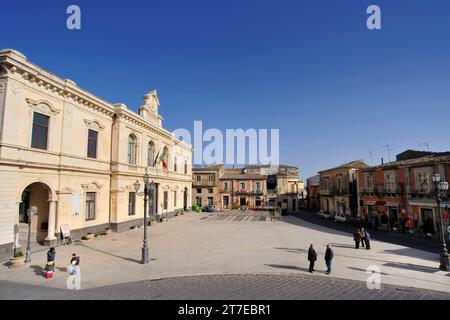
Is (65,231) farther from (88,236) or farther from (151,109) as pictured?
(151,109)

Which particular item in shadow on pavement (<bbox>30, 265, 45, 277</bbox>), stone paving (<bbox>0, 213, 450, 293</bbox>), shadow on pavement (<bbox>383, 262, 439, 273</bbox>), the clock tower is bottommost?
shadow on pavement (<bbox>383, 262, 439, 273</bbox>)

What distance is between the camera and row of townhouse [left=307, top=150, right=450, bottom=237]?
22078 millimetres

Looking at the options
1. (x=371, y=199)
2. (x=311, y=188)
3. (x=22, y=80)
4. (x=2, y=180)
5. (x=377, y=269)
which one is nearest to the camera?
(x=377, y=269)

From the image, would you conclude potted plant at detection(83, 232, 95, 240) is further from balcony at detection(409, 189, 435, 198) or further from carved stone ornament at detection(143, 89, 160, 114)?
balcony at detection(409, 189, 435, 198)

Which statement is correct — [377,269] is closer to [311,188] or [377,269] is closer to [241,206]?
[241,206]

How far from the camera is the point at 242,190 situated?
167 ft

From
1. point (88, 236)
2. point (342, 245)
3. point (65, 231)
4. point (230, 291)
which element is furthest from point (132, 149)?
point (342, 245)

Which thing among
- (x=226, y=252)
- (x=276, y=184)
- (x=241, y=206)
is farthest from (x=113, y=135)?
(x=276, y=184)

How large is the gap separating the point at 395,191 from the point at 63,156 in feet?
98.3

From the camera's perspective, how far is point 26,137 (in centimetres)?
1473

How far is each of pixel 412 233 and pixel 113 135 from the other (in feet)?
93.9

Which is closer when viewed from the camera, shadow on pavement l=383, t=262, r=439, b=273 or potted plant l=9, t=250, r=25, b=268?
potted plant l=9, t=250, r=25, b=268

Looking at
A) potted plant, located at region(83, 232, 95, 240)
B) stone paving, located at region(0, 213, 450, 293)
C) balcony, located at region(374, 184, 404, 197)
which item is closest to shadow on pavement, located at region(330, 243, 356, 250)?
stone paving, located at region(0, 213, 450, 293)

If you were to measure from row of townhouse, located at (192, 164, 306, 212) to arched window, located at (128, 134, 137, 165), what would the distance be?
86.3ft
